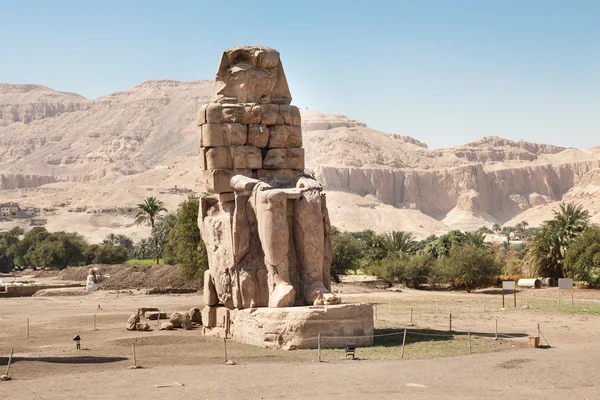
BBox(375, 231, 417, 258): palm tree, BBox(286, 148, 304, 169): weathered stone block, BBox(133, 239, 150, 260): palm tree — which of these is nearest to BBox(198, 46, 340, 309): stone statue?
BBox(286, 148, 304, 169): weathered stone block

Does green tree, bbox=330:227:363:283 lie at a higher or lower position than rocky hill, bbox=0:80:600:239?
lower

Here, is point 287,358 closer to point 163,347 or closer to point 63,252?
point 163,347

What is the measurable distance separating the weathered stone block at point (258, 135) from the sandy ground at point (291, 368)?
4.14m

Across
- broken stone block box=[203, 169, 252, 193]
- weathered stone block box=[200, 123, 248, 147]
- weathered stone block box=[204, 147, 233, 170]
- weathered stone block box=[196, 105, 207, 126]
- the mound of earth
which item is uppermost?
weathered stone block box=[196, 105, 207, 126]

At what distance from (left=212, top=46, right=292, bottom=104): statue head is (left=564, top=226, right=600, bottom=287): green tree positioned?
58.4ft

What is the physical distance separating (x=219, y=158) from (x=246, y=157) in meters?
0.55

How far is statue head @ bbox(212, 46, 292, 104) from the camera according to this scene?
17.5 metres

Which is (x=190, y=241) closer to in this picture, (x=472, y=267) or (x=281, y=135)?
(x=472, y=267)

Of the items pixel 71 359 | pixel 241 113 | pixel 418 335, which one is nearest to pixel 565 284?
pixel 418 335

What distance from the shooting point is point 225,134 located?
56.7ft

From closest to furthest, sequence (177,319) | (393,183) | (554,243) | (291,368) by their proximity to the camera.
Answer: (291,368)
(177,319)
(554,243)
(393,183)

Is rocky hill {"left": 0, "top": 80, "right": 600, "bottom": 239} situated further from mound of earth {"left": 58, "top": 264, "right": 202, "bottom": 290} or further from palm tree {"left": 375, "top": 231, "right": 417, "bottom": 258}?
mound of earth {"left": 58, "top": 264, "right": 202, "bottom": 290}

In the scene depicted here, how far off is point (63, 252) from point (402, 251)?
28.7 metres

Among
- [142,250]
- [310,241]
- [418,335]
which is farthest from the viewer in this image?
[142,250]
